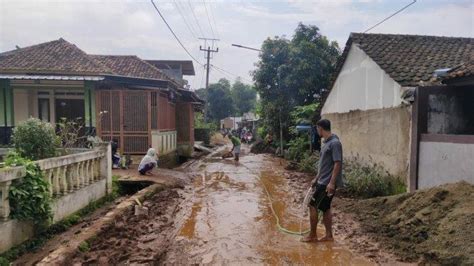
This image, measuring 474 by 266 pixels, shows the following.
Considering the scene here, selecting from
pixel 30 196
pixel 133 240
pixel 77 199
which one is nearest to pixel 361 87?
pixel 133 240

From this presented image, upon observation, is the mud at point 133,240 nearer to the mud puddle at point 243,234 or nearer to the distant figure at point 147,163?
the mud puddle at point 243,234

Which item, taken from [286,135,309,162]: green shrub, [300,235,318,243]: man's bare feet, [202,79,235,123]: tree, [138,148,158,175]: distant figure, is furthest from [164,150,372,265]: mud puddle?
[202,79,235,123]: tree

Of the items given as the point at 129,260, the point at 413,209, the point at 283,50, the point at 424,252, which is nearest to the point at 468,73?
the point at 413,209

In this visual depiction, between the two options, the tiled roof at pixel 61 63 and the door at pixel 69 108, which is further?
the door at pixel 69 108

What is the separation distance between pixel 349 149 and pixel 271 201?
187 inches

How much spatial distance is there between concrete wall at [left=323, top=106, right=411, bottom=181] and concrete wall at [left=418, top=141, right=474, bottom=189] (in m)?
0.68

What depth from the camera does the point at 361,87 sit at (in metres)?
12.2

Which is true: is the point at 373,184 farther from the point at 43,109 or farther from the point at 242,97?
the point at 242,97

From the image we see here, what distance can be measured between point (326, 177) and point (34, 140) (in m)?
6.63

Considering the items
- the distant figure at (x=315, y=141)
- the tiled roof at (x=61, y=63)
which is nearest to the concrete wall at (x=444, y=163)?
the distant figure at (x=315, y=141)

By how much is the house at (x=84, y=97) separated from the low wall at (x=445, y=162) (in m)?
10.2

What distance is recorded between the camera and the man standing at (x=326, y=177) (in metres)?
5.73

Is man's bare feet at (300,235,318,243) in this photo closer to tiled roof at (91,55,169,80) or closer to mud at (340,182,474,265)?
mud at (340,182,474,265)

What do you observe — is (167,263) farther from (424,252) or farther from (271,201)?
(271,201)
